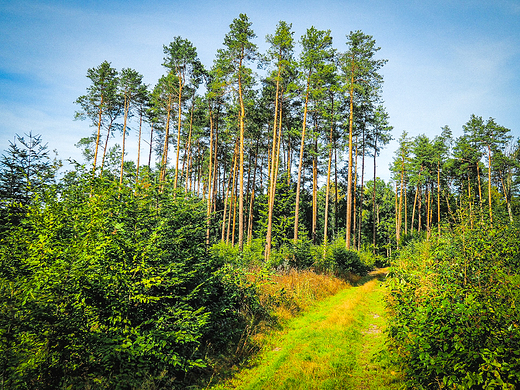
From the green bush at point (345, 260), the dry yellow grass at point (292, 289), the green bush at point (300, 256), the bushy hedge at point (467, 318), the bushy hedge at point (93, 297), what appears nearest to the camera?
the bushy hedge at point (467, 318)

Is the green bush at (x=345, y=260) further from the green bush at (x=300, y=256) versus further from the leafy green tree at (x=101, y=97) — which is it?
the leafy green tree at (x=101, y=97)

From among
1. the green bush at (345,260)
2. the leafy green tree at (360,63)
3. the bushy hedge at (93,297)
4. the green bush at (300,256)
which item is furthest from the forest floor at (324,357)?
the leafy green tree at (360,63)

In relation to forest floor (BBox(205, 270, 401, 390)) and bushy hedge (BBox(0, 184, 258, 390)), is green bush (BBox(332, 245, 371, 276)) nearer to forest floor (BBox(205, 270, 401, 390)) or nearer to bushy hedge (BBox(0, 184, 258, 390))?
forest floor (BBox(205, 270, 401, 390))

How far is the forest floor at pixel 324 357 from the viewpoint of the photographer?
476 cm

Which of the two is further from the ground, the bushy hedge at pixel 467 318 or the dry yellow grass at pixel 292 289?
the bushy hedge at pixel 467 318

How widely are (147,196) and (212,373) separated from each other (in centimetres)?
397

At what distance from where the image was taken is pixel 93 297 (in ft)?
12.7

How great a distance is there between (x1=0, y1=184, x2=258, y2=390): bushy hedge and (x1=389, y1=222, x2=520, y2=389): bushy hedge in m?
3.64

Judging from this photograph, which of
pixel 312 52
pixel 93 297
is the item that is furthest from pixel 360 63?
pixel 93 297

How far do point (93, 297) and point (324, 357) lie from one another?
16.8 ft

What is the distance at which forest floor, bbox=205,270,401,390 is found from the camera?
476 centimetres

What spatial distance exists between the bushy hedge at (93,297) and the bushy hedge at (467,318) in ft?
11.9

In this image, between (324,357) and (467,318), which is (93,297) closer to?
(324,357)

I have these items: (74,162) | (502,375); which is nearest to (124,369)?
(74,162)
